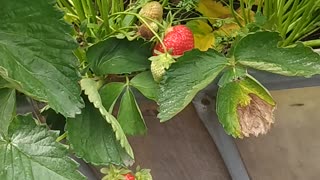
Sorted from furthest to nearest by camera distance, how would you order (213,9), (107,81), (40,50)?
(213,9) → (107,81) → (40,50)

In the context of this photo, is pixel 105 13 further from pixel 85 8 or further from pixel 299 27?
pixel 299 27

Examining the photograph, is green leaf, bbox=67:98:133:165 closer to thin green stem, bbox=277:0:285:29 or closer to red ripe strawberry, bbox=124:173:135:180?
red ripe strawberry, bbox=124:173:135:180

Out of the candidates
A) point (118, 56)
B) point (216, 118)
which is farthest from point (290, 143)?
point (118, 56)

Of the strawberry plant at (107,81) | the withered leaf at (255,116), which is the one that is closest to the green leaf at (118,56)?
the strawberry plant at (107,81)

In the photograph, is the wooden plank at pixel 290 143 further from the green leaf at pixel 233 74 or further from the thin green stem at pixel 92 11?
the thin green stem at pixel 92 11

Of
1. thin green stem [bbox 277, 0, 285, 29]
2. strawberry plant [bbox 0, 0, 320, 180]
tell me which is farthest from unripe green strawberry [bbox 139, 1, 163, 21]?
thin green stem [bbox 277, 0, 285, 29]
